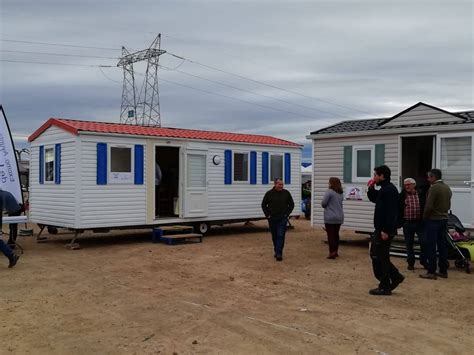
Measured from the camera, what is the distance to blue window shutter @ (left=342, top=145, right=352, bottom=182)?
12555 mm

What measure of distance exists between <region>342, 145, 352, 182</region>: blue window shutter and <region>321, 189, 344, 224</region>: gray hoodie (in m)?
2.00

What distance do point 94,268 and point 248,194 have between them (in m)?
6.82

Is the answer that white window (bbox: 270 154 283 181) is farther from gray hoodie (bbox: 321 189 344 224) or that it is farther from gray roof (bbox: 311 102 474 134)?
gray hoodie (bbox: 321 189 344 224)

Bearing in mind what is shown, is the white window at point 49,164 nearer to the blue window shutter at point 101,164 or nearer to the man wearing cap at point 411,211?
the blue window shutter at point 101,164

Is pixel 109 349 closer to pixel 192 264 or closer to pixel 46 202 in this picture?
pixel 192 264

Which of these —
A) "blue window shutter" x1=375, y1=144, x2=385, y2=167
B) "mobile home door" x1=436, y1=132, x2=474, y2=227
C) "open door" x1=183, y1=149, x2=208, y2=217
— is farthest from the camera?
"open door" x1=183, y1=149, x2=208, y2=217

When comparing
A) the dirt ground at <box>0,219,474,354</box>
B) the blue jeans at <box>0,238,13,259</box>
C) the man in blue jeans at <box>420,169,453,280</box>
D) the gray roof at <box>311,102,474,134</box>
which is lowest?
the dirt ground at <box>0,219,474,354</box>

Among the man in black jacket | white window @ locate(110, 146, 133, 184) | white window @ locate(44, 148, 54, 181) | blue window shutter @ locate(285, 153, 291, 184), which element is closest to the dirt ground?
the man in black jacket

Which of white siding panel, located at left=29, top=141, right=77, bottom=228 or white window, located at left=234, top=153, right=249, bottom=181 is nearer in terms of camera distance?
white siding panel, located at left=29, top=141, right=77, bottom=228

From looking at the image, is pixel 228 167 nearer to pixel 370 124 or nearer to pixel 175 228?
pixel 175 228

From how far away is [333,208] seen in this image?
1052cm

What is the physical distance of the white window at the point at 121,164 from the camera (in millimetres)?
12555

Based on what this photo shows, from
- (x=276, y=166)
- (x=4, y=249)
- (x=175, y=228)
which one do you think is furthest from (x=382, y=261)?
(x=276, y=166)

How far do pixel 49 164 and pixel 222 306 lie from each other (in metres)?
8.12
